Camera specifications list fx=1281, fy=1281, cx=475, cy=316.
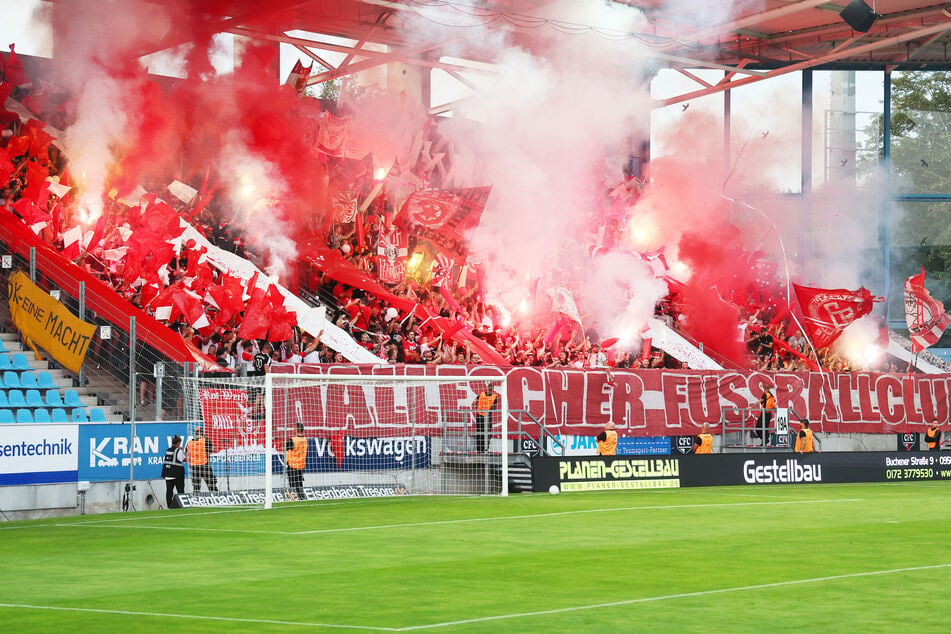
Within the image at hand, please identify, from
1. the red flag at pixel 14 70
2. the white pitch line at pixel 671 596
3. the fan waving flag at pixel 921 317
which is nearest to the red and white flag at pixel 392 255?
the red flag at pixel 14 70

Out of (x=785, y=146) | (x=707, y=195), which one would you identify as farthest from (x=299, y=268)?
(x=785, y=146)

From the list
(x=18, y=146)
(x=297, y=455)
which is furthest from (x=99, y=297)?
(x=18, y=146)

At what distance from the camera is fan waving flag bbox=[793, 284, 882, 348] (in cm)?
3597

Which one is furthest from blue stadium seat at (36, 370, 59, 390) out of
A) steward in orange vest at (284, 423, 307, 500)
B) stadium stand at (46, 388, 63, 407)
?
steward in orange vest at (284, 423, 307, 500)

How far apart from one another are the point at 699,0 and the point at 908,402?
39.5ft

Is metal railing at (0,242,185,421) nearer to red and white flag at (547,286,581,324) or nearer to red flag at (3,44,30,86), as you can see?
red flag at (3,44,30,86)

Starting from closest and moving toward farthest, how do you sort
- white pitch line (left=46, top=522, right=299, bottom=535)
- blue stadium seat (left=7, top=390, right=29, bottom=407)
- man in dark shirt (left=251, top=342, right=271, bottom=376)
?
white pitch line (left=46, top=522, right=299, bottom=535) < blue stadium seat (left=7, top=390, right=29, bottom=407) < man in dark shirt (left=251, top=342, right=271, bottom=376)

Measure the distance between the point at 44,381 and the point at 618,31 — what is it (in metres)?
18.2

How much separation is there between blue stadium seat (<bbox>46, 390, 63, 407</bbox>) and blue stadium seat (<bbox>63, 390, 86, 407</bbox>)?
10 centimetres

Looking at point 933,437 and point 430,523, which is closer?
point 430,523

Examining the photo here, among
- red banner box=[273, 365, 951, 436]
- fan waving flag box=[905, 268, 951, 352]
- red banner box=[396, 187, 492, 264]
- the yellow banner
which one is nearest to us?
Answer: the yellow banner

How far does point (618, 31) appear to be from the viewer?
108ft

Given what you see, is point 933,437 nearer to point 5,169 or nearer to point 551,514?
point 551,514

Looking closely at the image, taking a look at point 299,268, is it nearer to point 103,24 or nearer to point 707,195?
point 103,24
